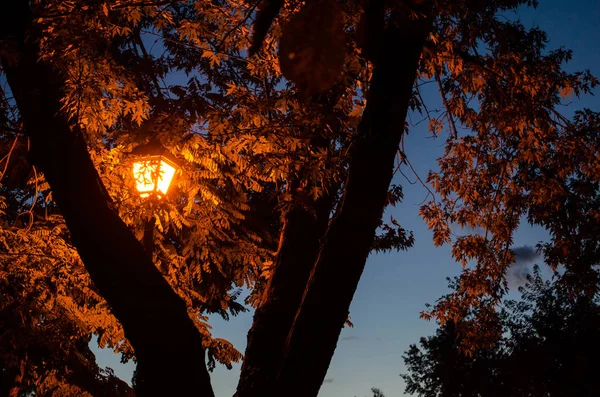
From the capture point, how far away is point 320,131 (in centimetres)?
448

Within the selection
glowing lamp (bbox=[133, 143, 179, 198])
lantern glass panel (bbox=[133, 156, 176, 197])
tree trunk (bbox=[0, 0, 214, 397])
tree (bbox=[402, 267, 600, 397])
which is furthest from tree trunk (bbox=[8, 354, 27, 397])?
tree (bbox=[402, 267, 600, 397])

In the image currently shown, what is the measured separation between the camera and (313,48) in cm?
61

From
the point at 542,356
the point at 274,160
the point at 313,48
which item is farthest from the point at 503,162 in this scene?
the point at 542,356

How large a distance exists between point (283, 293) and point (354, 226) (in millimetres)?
1349

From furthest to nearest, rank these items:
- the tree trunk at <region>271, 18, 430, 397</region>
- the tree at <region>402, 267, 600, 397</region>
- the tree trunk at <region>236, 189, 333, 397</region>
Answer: the tree at <region>402, 267, 600, 397</region>, the tree trunk at <region>236, 189, 333, 397</region>, the tree trunk at <region>271, 18, 430, 397</region>

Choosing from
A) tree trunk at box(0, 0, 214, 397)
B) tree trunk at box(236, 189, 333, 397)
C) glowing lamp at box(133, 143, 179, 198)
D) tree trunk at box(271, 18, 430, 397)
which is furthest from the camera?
glowing lamp at box(133, 143, 179, 198)

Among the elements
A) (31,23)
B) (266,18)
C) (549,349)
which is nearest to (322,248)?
(266,18)

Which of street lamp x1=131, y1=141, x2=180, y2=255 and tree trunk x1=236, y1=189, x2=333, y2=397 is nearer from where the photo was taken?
tree trunk x1=236, y1=189, x2=333, y2=397

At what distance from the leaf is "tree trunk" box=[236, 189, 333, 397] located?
3.32m

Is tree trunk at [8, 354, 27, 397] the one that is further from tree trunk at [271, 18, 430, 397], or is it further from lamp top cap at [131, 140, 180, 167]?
tree trunk at [271, 18, 430, 397]

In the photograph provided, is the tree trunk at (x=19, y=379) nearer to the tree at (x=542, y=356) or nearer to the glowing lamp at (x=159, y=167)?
the glowing lamp at (x=159, y=167)

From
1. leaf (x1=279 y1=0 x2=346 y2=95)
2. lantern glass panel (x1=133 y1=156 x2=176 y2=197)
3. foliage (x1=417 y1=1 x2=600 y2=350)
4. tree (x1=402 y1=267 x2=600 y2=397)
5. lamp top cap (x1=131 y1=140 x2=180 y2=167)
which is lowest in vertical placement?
leaf (x1=279 y1=0 x2=346 y2=95)

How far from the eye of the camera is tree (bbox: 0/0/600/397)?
3.18m

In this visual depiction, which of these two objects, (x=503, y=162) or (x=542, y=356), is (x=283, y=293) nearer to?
(x=503, y=162)
